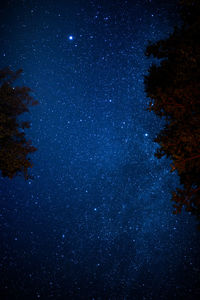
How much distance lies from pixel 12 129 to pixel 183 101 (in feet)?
17.0

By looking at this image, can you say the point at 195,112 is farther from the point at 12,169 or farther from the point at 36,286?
the point at 36,286

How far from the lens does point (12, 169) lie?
5.69m

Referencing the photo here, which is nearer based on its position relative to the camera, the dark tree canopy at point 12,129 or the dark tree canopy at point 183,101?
the dark tree canopy at point 183,101

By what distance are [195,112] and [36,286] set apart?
45.0m

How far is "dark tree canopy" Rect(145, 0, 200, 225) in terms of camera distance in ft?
11.6

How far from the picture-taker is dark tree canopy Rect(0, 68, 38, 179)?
221 inches

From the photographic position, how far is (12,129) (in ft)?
20.0

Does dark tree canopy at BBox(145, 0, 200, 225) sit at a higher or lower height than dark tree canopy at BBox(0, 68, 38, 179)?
lower

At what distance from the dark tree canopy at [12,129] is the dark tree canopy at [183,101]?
427 cm

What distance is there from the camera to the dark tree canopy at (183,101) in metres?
3.55

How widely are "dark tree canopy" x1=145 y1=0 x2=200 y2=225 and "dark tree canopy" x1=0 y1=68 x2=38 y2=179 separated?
168 inches

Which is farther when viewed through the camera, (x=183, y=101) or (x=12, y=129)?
(x=12, y=129)

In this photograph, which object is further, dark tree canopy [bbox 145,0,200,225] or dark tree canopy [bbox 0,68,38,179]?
dark tree canopy [bbox 0,68,38,179]

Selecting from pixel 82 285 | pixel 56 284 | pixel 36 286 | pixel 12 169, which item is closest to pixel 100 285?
pixel 82 285
